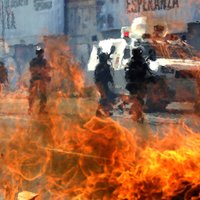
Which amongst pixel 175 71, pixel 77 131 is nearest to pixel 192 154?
pixel 77 131

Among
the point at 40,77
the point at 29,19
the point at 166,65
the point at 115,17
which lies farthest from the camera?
the point at 29,19

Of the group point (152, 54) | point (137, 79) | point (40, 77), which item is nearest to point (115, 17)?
point (152, 54)

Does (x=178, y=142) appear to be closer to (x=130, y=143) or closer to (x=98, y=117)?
(x=130, y=143)

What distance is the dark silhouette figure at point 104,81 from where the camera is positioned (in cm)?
1086

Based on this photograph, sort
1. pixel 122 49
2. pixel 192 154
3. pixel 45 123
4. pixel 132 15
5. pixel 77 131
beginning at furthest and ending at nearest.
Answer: pixel 132 15
pixel 122 49
pixel 45 123
pixel 77 131
pixel 192 154

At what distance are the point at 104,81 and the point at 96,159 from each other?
478 cm

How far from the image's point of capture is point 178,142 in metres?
7.96

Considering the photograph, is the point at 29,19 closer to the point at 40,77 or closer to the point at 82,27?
the point at 82,27

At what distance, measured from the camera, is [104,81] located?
11.2m

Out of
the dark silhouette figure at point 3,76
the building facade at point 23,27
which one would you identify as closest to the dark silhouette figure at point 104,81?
the dark silhouette figure at point 3,76

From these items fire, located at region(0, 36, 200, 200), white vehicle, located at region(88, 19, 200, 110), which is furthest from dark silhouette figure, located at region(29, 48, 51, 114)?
white vehicle, located at region(88, 19, 200, 110)

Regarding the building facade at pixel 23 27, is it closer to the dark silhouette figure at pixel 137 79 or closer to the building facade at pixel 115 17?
the building facade at pixel 115 17

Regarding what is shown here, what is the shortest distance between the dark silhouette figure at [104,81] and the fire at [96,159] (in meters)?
0.80

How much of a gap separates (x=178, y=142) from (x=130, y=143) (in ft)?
3.71
